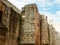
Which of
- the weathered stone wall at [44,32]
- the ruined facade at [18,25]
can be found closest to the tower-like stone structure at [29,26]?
the ruined facade at [18,25]

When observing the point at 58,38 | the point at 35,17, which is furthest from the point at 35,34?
the point at 58,38

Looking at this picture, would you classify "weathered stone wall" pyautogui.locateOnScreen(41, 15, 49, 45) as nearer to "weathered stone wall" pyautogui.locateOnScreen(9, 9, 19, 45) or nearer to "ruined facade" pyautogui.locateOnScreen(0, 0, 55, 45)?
"ruined facade" pyautogui.locateOnScreen(0, 0, 55, 45)

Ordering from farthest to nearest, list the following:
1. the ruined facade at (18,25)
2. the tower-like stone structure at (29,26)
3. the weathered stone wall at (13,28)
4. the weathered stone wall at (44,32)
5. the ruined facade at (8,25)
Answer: the weathered stone wall at (44,32)
the tower-like stone structure at (29,26)
the weathered stone wall at (13,28)
the ruined facade at (18,25)
the ruined facade at (8,25)

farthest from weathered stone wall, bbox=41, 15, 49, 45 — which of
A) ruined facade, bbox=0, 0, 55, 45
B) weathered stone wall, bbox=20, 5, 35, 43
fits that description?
weathered stone wall, bbox=20, 5, 35, 43

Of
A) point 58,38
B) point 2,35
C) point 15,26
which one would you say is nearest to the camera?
point 2,35

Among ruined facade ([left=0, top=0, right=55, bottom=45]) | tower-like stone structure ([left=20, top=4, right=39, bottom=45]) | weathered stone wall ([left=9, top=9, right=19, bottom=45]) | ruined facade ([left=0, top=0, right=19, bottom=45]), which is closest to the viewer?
ruined facade ([left=0, top=0, right=19, bottom=45])

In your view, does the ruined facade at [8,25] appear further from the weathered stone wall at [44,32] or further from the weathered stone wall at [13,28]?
the weathered stone wall at [44,32]

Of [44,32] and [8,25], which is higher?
[8,25]

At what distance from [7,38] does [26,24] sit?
1.65 metres

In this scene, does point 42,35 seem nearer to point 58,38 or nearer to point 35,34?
point 35,34

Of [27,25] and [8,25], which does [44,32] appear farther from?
[8,25]

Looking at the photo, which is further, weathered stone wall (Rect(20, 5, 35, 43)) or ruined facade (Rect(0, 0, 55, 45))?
weathered stone wall (Rect(20, 5, 35, 43))

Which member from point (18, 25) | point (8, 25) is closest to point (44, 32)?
point (18, 25)

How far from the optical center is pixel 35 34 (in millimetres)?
8203
